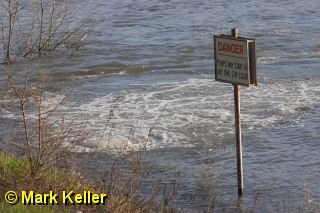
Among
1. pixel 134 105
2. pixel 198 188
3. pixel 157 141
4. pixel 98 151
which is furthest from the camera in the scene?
pixel 134 105

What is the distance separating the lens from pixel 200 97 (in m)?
16.5

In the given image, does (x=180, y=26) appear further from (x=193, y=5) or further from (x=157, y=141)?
(x=157, y=141)

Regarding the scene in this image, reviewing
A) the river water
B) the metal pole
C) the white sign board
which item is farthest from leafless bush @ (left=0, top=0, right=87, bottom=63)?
the metal pole

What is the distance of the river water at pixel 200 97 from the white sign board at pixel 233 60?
155cm

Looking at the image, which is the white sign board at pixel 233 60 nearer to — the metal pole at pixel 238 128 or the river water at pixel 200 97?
the metal pole at pixel 238 128

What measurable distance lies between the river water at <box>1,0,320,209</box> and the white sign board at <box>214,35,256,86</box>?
155 centimetres

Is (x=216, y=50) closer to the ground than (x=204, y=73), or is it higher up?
higher up

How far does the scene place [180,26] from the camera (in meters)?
26.7

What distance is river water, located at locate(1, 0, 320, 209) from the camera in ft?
38.2

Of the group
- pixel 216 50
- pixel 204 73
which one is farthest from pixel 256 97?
pixel 216 50

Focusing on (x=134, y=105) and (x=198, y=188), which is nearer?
(x=198, y=188)

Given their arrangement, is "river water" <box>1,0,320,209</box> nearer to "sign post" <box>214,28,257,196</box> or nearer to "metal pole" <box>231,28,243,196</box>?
"metal pole" <box>231,28,243,196</box>

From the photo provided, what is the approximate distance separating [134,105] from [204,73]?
357cm

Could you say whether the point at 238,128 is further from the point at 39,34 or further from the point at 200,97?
the point at 39,34
